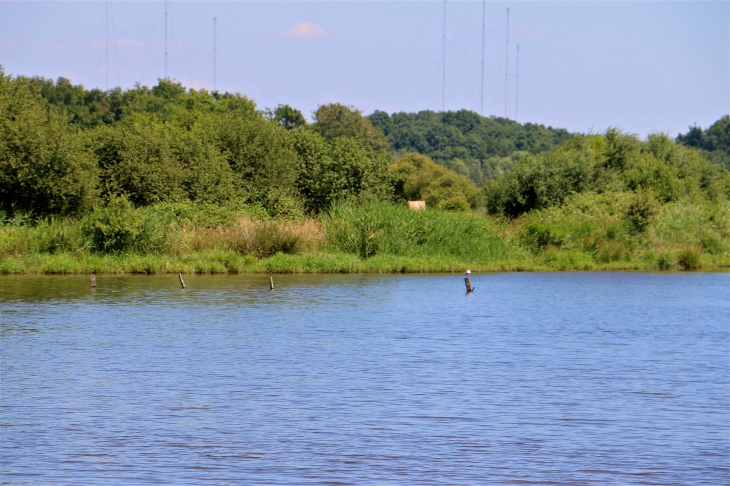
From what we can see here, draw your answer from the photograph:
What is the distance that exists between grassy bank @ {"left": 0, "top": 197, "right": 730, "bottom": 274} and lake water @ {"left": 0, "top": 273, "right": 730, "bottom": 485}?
5764 mm

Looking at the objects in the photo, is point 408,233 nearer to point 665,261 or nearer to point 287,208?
point 287,208

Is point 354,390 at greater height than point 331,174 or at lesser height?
lesser

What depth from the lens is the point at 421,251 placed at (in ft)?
123

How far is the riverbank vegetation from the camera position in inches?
1347

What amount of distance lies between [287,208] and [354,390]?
91.0 feet

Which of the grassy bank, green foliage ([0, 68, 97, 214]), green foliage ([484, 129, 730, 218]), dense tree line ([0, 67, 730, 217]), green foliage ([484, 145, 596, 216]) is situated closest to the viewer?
the grassy bank

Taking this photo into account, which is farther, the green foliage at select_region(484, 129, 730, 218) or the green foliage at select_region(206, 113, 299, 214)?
the green foliage at select_region(484, 129, 730, 218)

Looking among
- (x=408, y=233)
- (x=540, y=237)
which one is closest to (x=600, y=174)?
(x=540, y=237)

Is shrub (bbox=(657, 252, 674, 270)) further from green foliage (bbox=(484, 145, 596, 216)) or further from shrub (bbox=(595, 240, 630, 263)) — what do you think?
green foliage (bbox=(484, 145, 596, 216))

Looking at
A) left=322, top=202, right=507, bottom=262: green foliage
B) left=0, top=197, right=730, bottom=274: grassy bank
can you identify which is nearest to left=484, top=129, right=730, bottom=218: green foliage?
left=0, top=197, right=730, bottom=274: grassy bank

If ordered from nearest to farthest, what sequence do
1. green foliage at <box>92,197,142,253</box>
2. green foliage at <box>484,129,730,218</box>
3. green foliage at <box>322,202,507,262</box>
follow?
green foliage at <box>92,197,142,253</box> → green foliage at <box>322,202,507,262</box> → green foliage at <box>484,129,730,218</box>

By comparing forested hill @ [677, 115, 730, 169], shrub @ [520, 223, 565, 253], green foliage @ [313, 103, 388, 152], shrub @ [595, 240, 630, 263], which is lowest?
shrub @ [595, 240, 630, 263]

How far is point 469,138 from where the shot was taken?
413ft

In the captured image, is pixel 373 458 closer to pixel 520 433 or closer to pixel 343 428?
pixel 343 428
